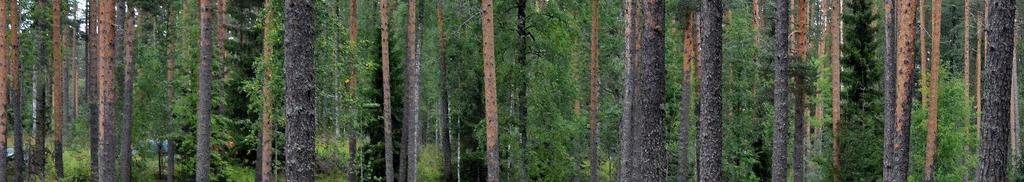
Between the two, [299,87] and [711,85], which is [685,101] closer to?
[711,85]

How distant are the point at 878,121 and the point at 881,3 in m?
8.40

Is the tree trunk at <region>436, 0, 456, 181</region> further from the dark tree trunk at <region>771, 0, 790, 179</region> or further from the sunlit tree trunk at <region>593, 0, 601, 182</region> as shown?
the dark tree trunk at <region>771, 0, 790, 179</region>

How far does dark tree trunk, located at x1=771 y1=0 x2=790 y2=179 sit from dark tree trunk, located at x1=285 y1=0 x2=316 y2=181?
7464 mm

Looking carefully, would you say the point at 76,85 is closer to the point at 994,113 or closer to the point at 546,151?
the point at 546,151

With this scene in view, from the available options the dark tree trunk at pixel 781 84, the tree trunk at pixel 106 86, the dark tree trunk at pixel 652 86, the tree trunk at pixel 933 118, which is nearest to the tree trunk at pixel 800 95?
the tree trunk at pixel 933 118

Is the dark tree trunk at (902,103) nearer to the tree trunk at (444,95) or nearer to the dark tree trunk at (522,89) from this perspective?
the dark tree trunk at (522,89)

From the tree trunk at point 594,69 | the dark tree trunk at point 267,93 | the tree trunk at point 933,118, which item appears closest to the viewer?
the dark tree trunk at point 267,93

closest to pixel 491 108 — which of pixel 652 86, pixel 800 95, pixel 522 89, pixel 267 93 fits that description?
pixel 522 89

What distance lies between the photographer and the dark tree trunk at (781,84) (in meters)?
14.4

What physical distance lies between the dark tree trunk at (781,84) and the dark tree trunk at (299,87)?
7464mm

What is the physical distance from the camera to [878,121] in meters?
22.9

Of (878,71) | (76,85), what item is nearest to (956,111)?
Result: (878,71)

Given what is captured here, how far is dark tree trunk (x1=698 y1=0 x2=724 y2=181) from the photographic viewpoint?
11344 millimetres

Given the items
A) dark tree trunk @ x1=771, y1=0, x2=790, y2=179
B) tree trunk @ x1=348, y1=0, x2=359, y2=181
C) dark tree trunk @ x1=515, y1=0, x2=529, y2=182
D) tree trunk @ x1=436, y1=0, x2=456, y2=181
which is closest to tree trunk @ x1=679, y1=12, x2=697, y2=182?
dark tree trunk @ x1=515, y1=0, x2=529, y2=182
